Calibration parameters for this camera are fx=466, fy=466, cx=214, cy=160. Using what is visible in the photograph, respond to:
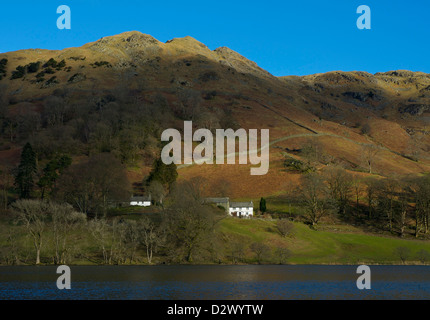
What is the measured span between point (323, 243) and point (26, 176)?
7163 centimetres

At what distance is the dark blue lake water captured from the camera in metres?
46.8

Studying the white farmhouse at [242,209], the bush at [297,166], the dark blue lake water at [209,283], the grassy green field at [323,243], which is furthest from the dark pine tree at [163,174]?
the dark blue lake water at [209,283]

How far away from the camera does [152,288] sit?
166ft

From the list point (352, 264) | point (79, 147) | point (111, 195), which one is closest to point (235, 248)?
point (352, 264)

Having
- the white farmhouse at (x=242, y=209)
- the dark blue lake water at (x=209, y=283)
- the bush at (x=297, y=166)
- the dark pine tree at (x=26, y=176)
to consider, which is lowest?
the dark blue lake water at (x=209, y=283)

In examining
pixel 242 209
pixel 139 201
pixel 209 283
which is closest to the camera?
pixel 209 283

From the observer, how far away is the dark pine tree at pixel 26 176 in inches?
4422

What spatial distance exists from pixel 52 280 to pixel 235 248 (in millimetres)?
36764

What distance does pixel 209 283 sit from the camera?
55.1 metres

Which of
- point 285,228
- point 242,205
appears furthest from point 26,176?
point 285,228

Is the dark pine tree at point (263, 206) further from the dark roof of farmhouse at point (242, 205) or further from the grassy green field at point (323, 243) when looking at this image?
the grassy green field at point (323, 243)
